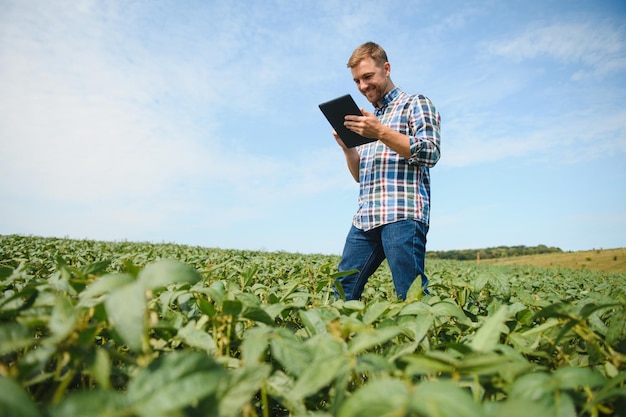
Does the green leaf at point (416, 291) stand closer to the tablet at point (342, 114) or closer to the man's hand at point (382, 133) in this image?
the man's hand at point (382, 133)

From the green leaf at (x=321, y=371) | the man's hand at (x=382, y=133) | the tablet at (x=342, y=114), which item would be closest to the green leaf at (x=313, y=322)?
the green leaf at (x=321, y=371)

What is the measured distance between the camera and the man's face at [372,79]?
3117 millimetres

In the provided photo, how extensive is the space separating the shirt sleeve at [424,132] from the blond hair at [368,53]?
0.52 metres

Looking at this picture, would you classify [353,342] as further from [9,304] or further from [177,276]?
[9,304]

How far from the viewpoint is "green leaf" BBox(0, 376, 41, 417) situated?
1.78ft

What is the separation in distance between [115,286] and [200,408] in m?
0.30

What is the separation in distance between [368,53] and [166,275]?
284 centimetres

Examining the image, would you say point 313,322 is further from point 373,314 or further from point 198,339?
point 198,339

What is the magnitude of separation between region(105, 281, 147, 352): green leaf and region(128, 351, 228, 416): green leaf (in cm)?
5

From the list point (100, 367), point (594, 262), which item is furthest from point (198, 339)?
point (594, 262)

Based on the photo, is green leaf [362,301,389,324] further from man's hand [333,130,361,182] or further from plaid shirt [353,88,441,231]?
man's hand [333,130,361,182]

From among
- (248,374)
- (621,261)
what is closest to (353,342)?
(248,374)

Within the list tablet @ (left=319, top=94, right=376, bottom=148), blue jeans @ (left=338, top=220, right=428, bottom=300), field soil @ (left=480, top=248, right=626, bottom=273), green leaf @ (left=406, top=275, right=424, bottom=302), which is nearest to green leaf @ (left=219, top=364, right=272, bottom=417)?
green leaf @ (left=406, top=275, right=424, bottom=302)

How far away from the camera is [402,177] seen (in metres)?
2.94
